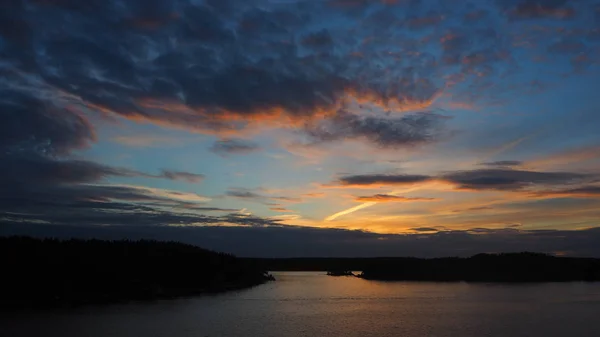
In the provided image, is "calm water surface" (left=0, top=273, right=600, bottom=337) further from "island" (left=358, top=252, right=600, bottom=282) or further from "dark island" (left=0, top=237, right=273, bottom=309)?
"island" (left=358, top=252, right=600, bottom=282)

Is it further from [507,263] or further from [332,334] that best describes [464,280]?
[332,334]

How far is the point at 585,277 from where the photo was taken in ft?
320

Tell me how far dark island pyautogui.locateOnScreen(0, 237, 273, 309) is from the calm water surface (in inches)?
310

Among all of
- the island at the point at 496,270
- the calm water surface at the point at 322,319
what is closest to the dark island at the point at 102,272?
the calm water surface at the point at 322,319

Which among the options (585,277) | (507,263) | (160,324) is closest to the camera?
(160,324)

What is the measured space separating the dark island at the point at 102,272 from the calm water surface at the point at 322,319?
7.86 meters

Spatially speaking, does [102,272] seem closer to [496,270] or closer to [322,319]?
[322,319]

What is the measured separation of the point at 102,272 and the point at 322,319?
32836mm

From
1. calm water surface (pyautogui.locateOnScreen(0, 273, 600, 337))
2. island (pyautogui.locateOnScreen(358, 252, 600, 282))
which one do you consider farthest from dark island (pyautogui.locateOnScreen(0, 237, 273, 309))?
island (pyautogui.locateOnScreen(358, 252, 600, 282))

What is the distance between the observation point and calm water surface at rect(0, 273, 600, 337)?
32.8m

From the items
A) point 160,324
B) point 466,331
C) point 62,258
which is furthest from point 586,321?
point 62,258

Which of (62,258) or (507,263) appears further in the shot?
(507,263)

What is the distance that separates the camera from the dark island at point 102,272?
52.6 metres

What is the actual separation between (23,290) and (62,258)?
1018 cm
